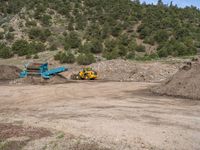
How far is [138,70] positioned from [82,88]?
8.25m

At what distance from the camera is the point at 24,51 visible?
4906 centimetres

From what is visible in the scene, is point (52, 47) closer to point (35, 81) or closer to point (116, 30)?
point (116, 30)

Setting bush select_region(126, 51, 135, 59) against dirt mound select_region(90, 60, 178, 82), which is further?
bush select_region(126, 51, 135, 59)

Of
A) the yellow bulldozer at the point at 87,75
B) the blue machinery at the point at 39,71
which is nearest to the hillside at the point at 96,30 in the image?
the yellow bulldozer at the point at 87,75

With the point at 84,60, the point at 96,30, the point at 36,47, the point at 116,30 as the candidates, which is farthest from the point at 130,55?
the point at 36,47

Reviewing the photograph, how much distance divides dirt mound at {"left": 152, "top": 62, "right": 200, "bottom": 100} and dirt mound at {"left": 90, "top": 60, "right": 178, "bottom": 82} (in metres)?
6.65

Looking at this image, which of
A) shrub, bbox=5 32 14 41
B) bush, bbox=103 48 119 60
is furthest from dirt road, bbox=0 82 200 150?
shrub, bbox=5 32 14 41

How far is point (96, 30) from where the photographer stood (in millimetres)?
58656

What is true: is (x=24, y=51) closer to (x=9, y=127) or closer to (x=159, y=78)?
(x=159, y=78)

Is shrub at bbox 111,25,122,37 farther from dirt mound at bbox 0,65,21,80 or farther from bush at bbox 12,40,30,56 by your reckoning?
dirt mound at bbox 0,65,21,80

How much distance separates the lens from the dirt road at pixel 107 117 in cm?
1115

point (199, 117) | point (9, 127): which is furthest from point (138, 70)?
point (9, 127)

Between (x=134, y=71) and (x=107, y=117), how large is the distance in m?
17.5

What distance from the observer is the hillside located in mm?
48128
